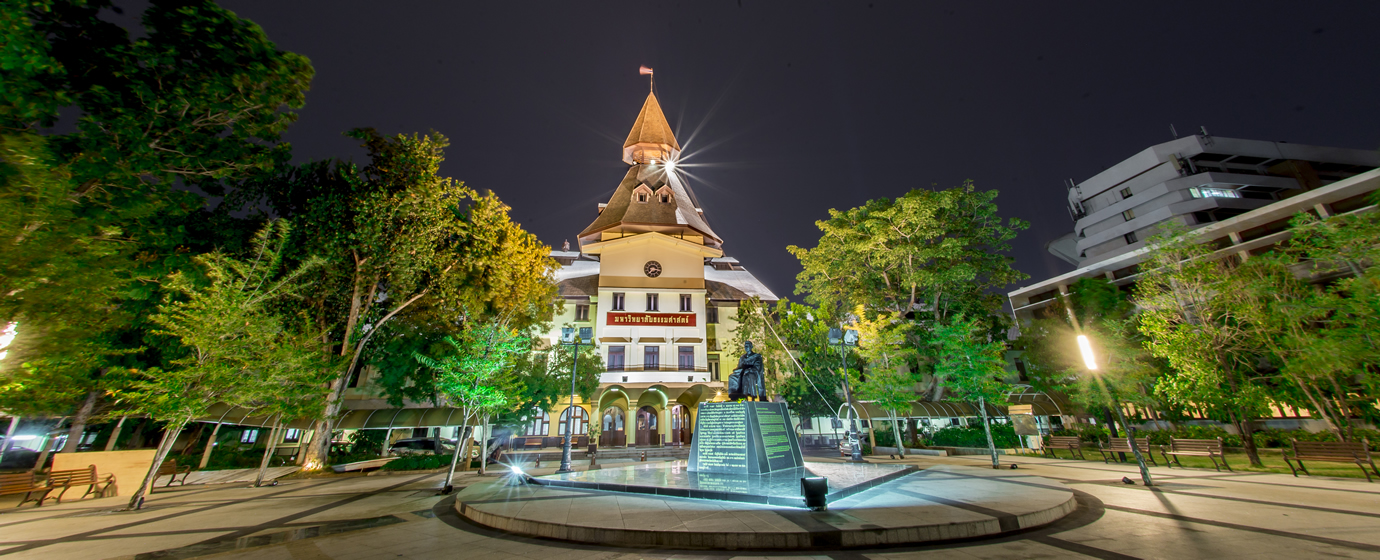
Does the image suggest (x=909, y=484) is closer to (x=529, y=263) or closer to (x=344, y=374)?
(x=529, y=263)

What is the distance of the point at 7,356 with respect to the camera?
925cm

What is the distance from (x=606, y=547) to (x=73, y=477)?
15.0 m

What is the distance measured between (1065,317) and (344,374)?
43002 millimetres

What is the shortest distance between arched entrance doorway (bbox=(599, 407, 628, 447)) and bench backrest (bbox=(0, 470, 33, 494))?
25076 mm

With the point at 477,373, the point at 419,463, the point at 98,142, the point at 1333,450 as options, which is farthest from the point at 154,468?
the point at 1333,450

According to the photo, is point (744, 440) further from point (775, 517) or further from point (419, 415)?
point (419, 415)

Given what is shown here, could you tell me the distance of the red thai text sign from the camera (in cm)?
3491

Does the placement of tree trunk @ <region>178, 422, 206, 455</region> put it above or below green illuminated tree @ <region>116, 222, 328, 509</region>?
below

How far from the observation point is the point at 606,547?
6.25 meters

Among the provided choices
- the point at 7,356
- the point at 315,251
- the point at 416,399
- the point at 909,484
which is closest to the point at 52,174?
the point at 7,356

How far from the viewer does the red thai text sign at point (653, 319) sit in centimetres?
3491

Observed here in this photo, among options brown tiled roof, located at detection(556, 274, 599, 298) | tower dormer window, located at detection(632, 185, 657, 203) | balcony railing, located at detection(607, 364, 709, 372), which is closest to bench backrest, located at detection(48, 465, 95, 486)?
balcony railing, located at detection(607, 364, 709, 372)

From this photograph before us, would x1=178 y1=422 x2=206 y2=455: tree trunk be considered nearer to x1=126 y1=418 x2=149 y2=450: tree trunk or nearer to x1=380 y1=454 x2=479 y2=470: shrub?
→ x1=126 y1=418 x2=149 y2=450: tree trunk

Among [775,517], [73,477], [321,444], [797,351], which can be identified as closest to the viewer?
[775,517]
